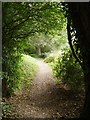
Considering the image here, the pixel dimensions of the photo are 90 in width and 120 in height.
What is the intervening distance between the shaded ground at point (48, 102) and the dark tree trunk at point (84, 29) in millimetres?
1360

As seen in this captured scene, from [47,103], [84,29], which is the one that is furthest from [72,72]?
[84,29]

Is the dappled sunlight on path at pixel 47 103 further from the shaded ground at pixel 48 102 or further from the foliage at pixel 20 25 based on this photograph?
the foliage at pixel 20 25

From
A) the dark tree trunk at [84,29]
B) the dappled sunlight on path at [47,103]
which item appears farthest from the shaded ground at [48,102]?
the dark tree trunk at [84,29]

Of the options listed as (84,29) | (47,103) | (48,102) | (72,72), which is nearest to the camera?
(84,29)

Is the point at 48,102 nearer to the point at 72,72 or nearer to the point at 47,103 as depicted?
the point at 47,103

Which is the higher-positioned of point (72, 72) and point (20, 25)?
point (20, 25)

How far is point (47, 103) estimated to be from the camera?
11.7 meters

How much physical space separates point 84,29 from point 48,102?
5.19 m

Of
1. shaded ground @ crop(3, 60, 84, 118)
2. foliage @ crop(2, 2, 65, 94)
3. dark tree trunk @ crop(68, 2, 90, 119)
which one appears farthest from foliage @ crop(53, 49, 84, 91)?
dark tree trunk @ crop(68, 2, 90, 119)

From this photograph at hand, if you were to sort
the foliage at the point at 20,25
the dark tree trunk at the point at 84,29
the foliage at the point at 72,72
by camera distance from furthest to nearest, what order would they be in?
the foliage at the point at 72,72
the foliage at the point at 20,25
the dark tree trunk at the point at 84,29

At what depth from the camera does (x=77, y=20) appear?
25.6 feet

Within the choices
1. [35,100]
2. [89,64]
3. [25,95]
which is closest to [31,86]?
[25,95]

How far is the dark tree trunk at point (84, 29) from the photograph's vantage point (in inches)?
288

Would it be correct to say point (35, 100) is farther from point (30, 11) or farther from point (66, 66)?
point (30, 11)
